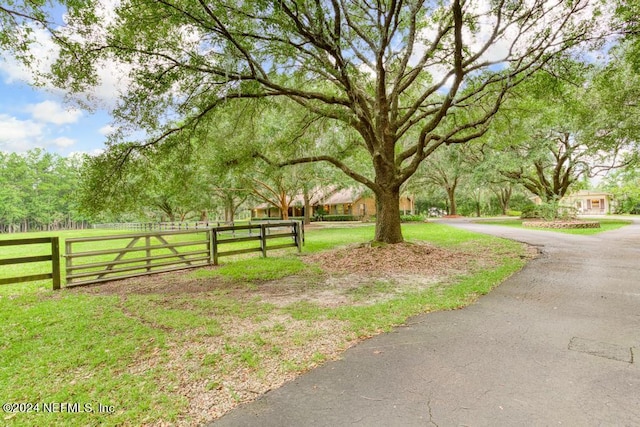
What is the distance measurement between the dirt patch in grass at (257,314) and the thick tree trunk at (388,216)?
76 centimetres

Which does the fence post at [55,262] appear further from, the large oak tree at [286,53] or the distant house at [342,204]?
the distant house at [342,204]

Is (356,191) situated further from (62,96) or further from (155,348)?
(155,348)

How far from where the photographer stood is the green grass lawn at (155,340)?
2727mm

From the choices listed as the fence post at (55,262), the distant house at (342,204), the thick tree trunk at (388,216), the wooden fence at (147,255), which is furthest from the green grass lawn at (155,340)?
the distant house at (342,204)

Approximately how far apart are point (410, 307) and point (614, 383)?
8.21ft

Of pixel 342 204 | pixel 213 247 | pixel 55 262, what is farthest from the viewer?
pixel 342 204

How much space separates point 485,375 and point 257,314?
3176 millimetres

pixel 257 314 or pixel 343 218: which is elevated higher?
pixel 343 218

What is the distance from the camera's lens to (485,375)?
9.40 feet

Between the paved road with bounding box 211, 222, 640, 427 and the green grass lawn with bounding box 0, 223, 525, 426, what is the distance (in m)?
0.40

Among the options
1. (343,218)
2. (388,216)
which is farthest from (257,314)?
(343,218)

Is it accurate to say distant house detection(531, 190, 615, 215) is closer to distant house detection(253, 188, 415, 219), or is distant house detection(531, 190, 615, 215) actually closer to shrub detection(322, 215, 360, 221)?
distant house detection(253, 188, 415, 219)

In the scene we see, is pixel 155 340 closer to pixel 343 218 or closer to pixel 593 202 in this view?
pixel 343 218

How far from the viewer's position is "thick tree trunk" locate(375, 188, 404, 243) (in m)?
10.3
